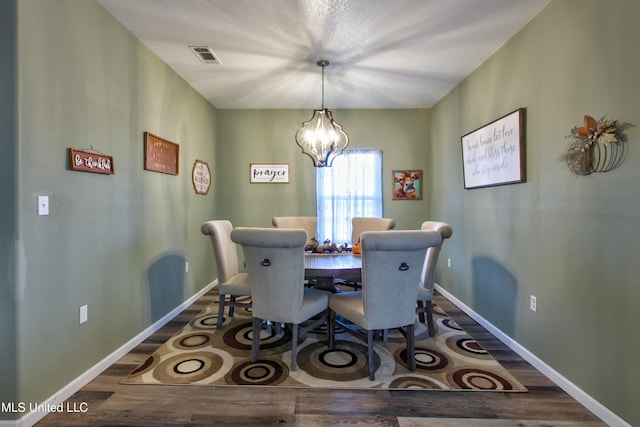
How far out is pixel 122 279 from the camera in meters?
2.24

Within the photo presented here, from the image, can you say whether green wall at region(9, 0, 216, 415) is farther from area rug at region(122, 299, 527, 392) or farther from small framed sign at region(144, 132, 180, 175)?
area rug at region(122, 299, 527, 392)

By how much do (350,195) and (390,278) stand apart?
254cm

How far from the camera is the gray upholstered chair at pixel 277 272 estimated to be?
6.09ft

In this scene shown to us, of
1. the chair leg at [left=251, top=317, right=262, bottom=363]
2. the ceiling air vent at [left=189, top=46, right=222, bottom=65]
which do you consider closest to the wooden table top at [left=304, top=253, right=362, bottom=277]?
the chair leg at [left=251, top=317, right=262, bottom=363]

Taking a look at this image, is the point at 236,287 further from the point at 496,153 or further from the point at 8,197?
the point at 496,153

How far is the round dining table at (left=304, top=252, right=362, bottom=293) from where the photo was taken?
2066mm

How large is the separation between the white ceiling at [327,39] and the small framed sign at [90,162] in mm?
1071

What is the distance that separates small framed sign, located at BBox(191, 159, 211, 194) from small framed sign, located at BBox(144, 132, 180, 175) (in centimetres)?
44

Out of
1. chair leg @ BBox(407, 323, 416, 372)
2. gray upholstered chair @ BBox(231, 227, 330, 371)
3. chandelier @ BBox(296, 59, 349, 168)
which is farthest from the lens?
chandelier @ BBox(296, 59, 349, 168)

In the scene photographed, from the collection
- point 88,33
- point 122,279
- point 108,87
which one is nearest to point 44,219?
point 122,279

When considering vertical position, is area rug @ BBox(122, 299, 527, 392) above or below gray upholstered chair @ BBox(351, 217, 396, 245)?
below

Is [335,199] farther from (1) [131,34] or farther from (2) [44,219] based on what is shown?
(2) [44,219]

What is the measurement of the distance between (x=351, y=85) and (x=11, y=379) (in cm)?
360

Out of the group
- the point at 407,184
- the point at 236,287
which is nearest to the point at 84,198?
the point at 236,287
